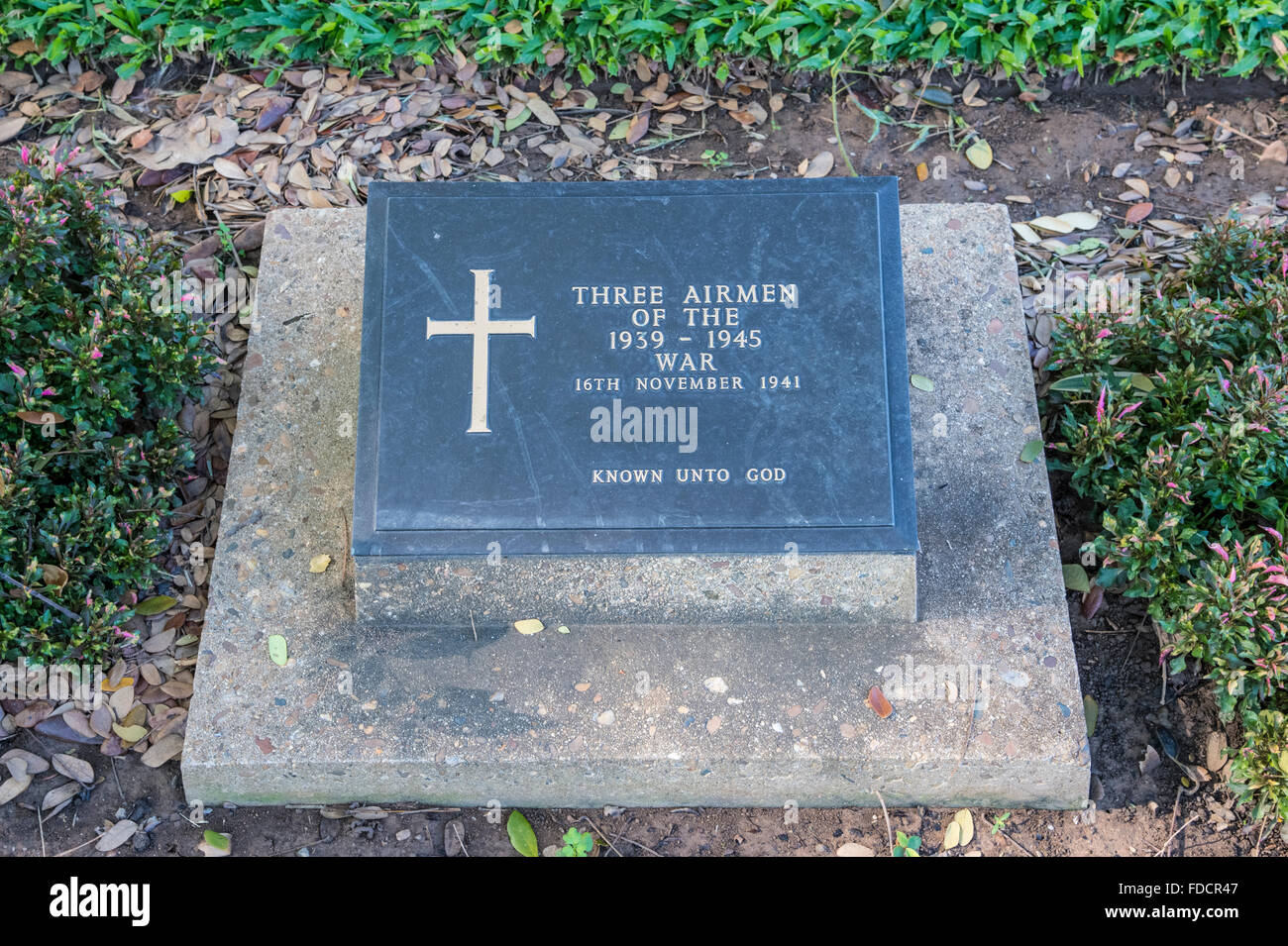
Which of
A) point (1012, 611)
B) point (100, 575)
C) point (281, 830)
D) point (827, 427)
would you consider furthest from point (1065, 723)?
point (100, 575)

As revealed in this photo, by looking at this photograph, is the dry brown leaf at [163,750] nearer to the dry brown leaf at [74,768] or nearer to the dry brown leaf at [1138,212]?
the dry brown leaf at [74,768]

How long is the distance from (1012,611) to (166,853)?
7.42ft

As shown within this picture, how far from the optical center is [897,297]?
2848 millimetres

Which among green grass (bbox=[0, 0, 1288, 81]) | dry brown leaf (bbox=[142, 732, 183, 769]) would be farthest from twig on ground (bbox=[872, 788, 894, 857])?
green grass (bbox=[0, 0, 1288, 81])

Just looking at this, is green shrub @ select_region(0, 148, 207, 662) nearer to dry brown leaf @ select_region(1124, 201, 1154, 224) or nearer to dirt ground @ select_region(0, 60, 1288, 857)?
dirt ground @ select_region(0, 60, 1288, 857)

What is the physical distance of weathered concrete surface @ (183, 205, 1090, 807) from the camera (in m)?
2.71

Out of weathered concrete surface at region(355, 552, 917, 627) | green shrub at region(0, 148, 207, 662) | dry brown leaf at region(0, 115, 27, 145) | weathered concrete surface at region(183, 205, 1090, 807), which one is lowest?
weathered concrete surface at region(183, 205, 1090, 807)

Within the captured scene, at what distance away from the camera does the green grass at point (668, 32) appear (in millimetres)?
3881

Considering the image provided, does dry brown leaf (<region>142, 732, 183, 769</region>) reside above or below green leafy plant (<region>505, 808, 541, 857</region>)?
above

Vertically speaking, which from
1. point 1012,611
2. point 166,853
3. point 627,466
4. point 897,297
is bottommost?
point 166,853

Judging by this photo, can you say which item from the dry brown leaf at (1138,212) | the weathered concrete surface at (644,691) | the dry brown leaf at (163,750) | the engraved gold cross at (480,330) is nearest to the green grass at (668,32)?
the dry brown leaf at (1138,212)

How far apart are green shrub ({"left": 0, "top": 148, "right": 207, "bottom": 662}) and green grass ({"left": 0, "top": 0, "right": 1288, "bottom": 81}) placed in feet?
3.80

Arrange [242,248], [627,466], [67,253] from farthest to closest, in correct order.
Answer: [242,248]
[67,253]
[627,466]

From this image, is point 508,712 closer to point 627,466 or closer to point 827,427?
→ point 627,466
